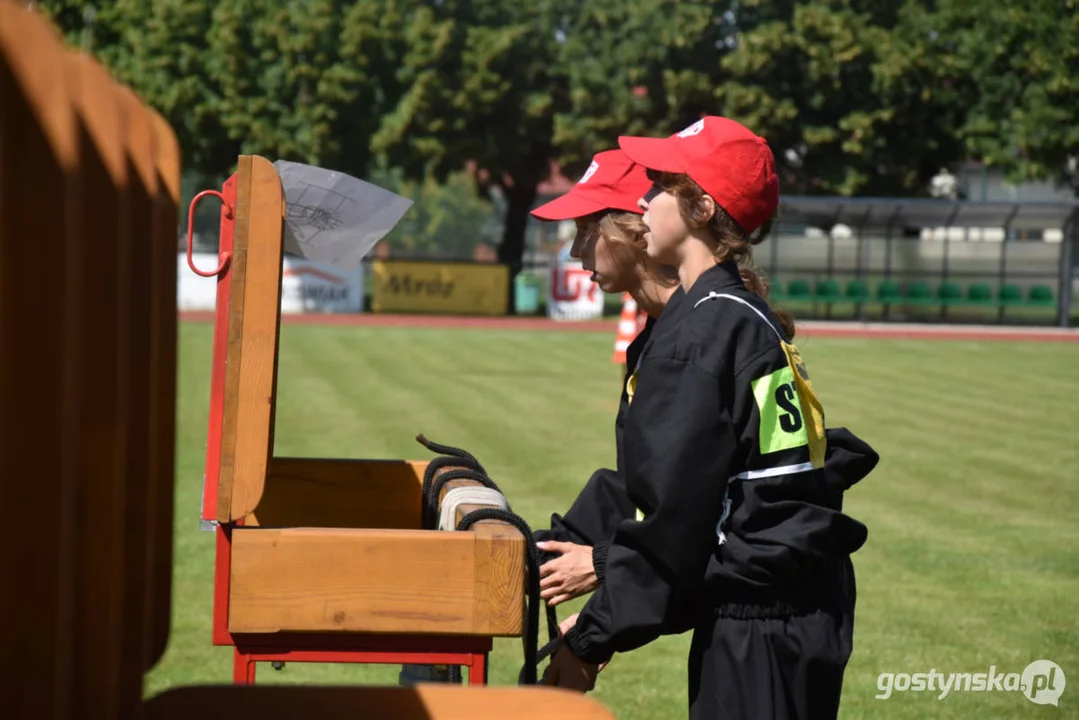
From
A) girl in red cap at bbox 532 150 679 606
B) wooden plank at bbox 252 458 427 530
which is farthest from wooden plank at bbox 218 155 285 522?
wooden plank at bbox 252 458 427 530

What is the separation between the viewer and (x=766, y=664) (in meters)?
2.61

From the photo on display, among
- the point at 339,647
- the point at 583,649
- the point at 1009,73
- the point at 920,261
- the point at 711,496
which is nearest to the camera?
the point at 711,496

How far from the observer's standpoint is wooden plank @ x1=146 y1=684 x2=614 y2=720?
1.68 meters

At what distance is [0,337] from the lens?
104cm

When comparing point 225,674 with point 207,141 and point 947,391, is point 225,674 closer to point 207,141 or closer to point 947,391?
point 947,391

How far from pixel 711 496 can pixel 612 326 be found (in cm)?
2917

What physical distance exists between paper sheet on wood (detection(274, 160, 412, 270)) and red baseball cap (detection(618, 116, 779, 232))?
2.27ft

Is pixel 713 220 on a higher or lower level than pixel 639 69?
lower

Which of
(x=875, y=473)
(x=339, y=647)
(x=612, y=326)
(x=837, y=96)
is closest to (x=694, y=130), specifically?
(x=339, y=647)

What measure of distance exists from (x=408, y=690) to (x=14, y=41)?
0.98 m

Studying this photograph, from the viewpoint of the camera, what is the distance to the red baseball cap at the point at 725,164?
9.12 feet

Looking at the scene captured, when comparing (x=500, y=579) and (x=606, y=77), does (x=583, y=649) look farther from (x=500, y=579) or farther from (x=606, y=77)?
(x=606, y=77)

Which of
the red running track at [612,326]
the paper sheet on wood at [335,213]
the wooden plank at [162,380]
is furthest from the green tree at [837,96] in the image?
the wooden plank at [162,380]

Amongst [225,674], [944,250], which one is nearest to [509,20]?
[944,250]
